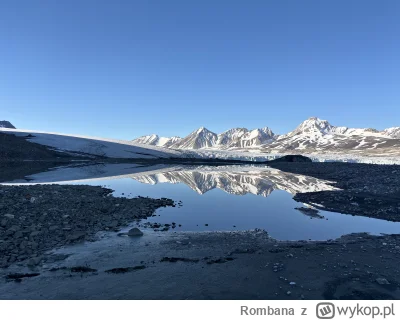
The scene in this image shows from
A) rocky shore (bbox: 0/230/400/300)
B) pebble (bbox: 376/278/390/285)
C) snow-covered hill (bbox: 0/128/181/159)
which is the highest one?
snow-covered hill (bbox: 0/128/181/159)

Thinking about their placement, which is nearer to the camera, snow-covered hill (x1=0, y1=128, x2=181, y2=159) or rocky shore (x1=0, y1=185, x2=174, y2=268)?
rocky shore (x1=0, y1=185, x2=174, y2=268)

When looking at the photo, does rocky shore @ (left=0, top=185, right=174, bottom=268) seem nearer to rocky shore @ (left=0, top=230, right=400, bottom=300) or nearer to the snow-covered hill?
rocky shore @ (left=0, top=230, right=400, bottom=300)

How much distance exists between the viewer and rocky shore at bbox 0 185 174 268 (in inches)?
408

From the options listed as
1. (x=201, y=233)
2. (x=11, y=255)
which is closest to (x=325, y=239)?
(x=201, y=233)

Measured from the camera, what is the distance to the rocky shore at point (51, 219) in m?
10.4

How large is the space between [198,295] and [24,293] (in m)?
5.05

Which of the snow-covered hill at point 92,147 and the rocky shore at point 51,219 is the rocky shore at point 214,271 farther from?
the snow-covered hill at point 92,147

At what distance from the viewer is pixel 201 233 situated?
13469 millimetres

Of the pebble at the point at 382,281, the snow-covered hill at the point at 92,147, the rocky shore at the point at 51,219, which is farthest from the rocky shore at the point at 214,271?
the snow-covered hill at the point at 92,147

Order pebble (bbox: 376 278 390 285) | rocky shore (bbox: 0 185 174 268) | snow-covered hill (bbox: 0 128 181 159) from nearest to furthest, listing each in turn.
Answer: pebble (bbox: 376 278 390 285) < rocky shore (bbox: 0 185 174 268) < snow-covered hill (bbox: 0 128 181 159)
